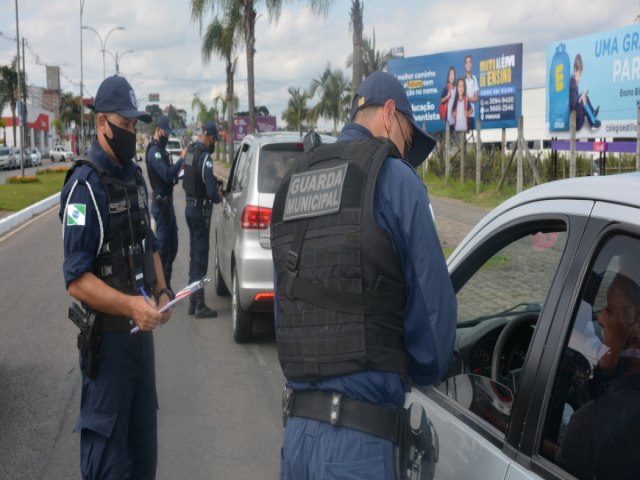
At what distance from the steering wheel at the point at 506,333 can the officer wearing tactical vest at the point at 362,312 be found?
2.12 feet

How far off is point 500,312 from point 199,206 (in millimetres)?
6035

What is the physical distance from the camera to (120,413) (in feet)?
11.1

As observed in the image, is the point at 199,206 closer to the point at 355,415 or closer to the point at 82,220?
the point at 82,220

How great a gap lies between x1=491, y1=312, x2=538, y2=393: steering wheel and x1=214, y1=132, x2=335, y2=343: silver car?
4305 millimetres

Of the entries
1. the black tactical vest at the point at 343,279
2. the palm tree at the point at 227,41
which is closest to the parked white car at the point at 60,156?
the palm tree at the point at 227,41

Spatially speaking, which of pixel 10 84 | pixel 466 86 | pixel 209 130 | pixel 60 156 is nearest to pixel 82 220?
pixel 209 130

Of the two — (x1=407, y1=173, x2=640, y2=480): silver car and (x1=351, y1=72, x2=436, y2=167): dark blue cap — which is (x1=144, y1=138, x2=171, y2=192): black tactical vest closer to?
(x1=351, y1=72, x2=436, y2=167): dark blue cap

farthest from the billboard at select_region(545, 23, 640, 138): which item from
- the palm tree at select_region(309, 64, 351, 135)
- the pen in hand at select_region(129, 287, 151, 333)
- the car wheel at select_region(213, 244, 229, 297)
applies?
the palm tree at select_region(309, 64, 351, 135)

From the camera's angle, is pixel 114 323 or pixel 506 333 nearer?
pixel 506 333

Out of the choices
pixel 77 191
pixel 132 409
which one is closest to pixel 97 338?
pixel 132 409

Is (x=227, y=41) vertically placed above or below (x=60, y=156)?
above

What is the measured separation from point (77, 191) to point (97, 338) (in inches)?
24.6

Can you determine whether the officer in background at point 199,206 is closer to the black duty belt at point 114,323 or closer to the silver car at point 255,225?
the silver car at point 255,225

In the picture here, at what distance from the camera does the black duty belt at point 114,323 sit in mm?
3389
